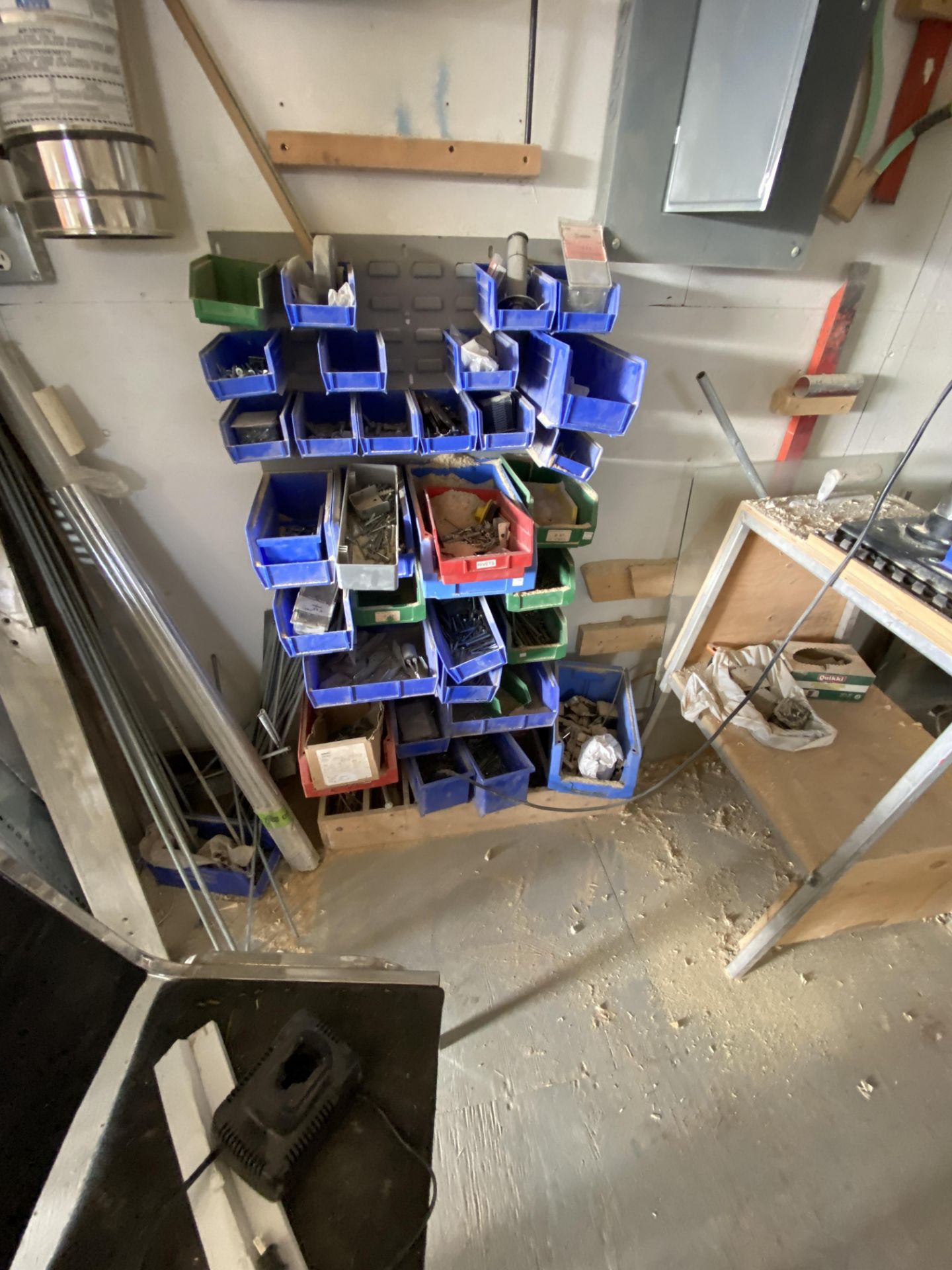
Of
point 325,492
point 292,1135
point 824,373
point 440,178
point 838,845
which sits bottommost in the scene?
point 838,845

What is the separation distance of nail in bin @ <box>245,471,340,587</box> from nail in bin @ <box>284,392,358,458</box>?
9 centimetres

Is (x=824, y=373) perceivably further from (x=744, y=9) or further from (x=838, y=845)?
(x=838, y=845)

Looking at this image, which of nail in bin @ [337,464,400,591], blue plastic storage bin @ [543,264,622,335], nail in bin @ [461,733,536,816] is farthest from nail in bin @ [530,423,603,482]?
nail in bin @ [461,733,536,816]

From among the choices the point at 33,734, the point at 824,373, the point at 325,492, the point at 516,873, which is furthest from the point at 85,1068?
the point at 824,373

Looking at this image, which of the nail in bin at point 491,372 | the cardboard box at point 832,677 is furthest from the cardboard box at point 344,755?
the cardboard box at point 832,677

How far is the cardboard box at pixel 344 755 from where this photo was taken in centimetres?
128

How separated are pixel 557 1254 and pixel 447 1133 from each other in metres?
0.25

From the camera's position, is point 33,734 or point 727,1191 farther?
point 33,734

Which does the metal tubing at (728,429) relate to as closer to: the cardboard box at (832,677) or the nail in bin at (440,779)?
the cardboard box at (832,677)

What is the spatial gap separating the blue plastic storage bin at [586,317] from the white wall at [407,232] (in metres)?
0.27

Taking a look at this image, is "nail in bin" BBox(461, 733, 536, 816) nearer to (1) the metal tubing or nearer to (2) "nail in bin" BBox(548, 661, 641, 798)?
(2) "nail in bin" BBox(548, 661, 641, 798)

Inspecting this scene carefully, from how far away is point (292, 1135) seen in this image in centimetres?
57

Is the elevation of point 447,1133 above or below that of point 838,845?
below

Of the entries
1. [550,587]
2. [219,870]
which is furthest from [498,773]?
[219,870]
